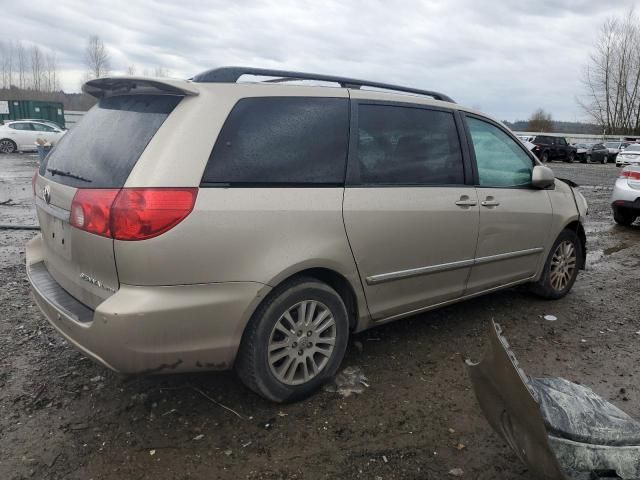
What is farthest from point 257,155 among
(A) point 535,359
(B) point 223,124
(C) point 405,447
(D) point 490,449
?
(A) point 535,359

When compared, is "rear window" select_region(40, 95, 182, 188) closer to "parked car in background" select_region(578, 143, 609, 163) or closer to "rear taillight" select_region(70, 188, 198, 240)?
"rear taillight" select_region(70, 188, 198, 240)

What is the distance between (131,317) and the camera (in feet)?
7.68

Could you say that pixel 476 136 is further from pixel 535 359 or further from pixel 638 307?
pixel 638 307

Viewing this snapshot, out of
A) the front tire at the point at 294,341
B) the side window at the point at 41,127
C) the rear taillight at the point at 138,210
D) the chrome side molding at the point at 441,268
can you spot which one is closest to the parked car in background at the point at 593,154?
the side window at the point at 41,127

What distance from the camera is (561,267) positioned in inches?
189

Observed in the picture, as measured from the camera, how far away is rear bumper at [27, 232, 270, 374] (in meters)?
2.36

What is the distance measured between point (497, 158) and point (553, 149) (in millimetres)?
32545

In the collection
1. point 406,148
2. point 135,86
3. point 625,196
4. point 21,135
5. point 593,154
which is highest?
point 135,86

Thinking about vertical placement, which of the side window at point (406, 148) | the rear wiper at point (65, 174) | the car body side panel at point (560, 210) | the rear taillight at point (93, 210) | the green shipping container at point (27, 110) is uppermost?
the green shipping container at point (27, 110)

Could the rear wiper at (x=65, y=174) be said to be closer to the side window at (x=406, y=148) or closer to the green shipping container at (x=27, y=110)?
the side window at (x=406, y=148)

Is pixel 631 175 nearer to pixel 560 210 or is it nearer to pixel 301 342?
pixel 560 210

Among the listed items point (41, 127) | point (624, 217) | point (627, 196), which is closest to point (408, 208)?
point (627, 196)

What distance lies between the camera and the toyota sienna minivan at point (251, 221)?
239cm

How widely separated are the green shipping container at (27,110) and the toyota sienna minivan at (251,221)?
3454 cm
